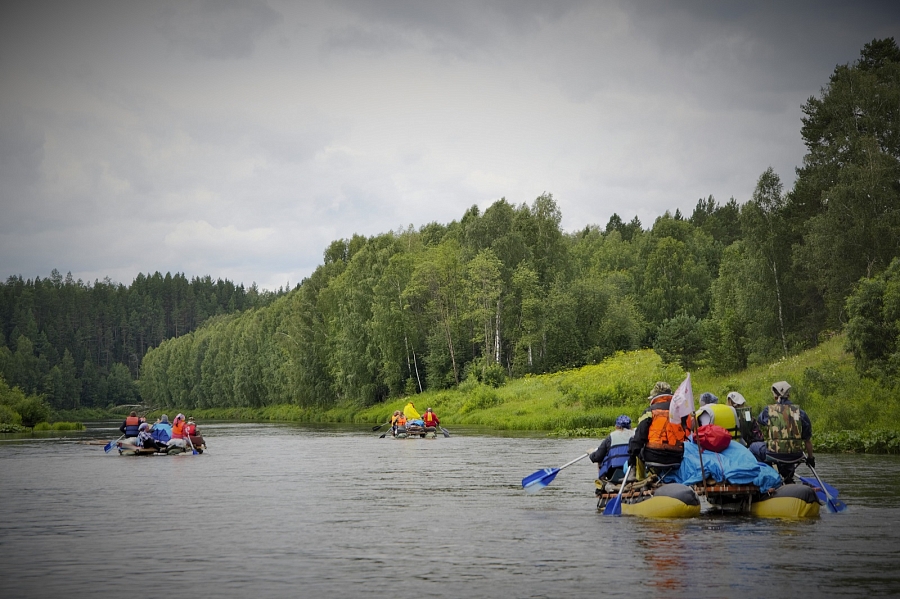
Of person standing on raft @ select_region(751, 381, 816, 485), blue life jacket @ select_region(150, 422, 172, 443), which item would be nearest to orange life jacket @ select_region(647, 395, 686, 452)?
person standing on raft @ select_region(751, 381, 816, 485)

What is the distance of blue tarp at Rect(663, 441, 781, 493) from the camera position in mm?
16516

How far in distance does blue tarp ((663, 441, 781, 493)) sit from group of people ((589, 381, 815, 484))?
262 millimetres

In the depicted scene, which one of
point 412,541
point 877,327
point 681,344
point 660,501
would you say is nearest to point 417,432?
point 681,344

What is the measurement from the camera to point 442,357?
8262cm

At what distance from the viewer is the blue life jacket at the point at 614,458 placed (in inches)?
706

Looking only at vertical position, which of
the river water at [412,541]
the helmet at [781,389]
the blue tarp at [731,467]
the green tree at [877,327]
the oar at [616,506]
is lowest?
the river water at [412,541]

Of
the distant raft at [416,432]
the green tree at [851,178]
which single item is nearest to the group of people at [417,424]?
the distant raft at [416,432]

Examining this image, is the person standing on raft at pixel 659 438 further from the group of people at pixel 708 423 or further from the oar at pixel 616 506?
the oar at pixel 616 506

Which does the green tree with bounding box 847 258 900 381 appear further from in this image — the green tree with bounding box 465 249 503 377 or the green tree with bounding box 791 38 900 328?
the green tree with bounding box 465 249 503 377

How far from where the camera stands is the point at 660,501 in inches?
658

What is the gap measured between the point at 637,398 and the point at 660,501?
34.1 m

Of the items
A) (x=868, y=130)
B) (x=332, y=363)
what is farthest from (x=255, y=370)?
(x=868, y=130)

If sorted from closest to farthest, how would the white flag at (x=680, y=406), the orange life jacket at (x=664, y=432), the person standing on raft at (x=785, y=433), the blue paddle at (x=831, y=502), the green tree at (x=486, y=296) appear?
A: the white flag at (x=680, y=406) < the orange life jacket at (x=664, y=432) < the blue paddle at (x=831, y=502) < the person standing on raft at (x=785, y=433) < the green tree at (x=486, y=296)

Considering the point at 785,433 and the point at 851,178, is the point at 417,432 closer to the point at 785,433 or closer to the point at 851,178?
the point at 851,178
